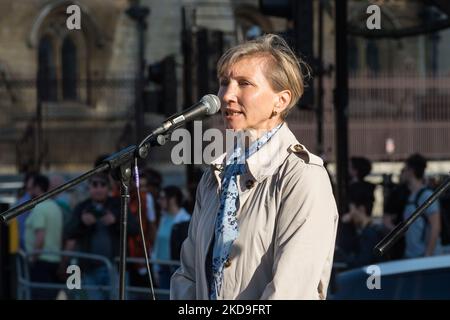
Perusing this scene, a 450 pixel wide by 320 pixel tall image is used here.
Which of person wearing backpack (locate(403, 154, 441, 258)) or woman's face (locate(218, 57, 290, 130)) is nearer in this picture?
woman's face (locate(218, 57, 290, 130))

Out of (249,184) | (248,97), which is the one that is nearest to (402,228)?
(249,184)

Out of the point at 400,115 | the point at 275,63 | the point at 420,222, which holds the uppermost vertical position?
the point at 275,63

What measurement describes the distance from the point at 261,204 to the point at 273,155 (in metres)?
0.20

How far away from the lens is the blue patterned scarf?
15.1 feet

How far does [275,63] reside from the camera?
476 cm

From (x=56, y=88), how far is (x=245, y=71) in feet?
92.7

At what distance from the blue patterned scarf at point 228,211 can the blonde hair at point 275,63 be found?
153mm

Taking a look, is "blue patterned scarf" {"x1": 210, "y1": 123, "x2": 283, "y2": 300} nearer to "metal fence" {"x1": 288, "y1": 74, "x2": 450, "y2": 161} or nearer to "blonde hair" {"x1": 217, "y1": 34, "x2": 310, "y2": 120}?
"blonde hair" {"x1": 217, "y1": 34, "x2": 310, "y2": 120}

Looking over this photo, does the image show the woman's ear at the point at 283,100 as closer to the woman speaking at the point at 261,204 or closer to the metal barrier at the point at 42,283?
the woman speaking at the point at 261,204

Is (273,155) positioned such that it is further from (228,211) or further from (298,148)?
(228,211)

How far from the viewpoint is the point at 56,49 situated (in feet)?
112

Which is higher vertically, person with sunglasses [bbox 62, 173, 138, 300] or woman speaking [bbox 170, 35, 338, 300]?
woman speaking [bbox 170, 35, 338, 300]

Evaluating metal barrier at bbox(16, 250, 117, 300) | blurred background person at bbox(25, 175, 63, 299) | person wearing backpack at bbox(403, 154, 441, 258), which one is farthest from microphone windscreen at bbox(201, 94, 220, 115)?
blurred background person at bbox(25, 175, 63, 299)
